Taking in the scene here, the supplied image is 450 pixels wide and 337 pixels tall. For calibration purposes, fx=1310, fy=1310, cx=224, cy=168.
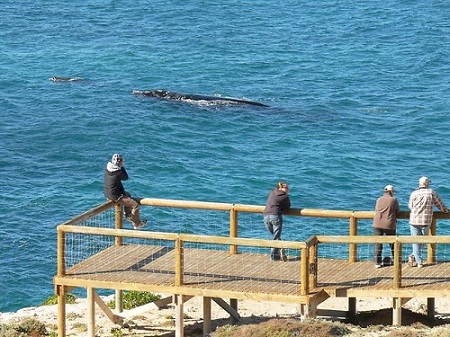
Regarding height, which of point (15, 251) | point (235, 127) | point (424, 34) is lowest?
point (15, 251)

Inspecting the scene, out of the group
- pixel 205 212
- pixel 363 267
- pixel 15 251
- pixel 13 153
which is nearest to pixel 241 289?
pixel 363 267

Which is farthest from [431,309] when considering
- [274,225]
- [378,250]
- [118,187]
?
[118,187]

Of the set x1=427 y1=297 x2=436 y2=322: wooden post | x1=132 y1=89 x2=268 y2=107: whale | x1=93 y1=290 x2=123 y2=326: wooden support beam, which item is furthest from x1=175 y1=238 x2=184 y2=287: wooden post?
x1=132 y1=89 x2=268 y2=107: whale

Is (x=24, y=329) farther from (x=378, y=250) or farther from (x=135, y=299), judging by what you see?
(x=378, y=250)

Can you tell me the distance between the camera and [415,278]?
23.1 m

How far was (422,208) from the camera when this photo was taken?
76.9 ft

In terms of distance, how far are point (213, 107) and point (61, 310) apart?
30482 millimetres

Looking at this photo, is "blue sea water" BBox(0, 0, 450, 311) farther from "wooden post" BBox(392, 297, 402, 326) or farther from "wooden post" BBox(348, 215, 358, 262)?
"wooden post" BBox(392, 297, 402, 326)

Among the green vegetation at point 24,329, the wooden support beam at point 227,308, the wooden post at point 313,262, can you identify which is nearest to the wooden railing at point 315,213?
the wooden post at point 313,262

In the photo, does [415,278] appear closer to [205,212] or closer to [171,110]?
[205,212]

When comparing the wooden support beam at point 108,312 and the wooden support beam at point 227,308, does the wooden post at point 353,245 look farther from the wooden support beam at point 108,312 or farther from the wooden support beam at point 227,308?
the wooden support beam at point 108,312

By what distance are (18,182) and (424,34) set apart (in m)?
32.4

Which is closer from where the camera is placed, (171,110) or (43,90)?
(171,110)

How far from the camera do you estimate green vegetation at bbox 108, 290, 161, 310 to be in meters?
26.8
